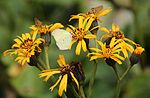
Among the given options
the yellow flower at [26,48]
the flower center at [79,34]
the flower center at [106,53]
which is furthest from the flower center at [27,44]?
the flower center at [106,53]

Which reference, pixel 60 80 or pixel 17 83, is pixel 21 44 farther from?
pixel 17 83

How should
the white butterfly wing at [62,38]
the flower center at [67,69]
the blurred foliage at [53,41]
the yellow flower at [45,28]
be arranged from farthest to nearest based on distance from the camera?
the blurred foliage at [53,41] < the yellow flower at [45,28] < the white butterfly wing at [62,38] < the flower center at [67,69]

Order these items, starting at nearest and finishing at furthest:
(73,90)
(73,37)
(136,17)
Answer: (73,90) → (73,37) → (136,17)

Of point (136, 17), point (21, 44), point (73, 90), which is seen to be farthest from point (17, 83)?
point (73, 90)

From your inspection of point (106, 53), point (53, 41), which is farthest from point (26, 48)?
point (53, 41)

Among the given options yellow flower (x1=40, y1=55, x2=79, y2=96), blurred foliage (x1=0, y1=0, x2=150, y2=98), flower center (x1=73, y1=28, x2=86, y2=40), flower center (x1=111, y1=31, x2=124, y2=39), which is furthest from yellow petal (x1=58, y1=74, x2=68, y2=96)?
blurred foliage (x1=0, y1=0, x2=150, y2=98)

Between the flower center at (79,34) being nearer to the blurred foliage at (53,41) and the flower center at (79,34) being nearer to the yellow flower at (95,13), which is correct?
the yellow flower at (95,13)
